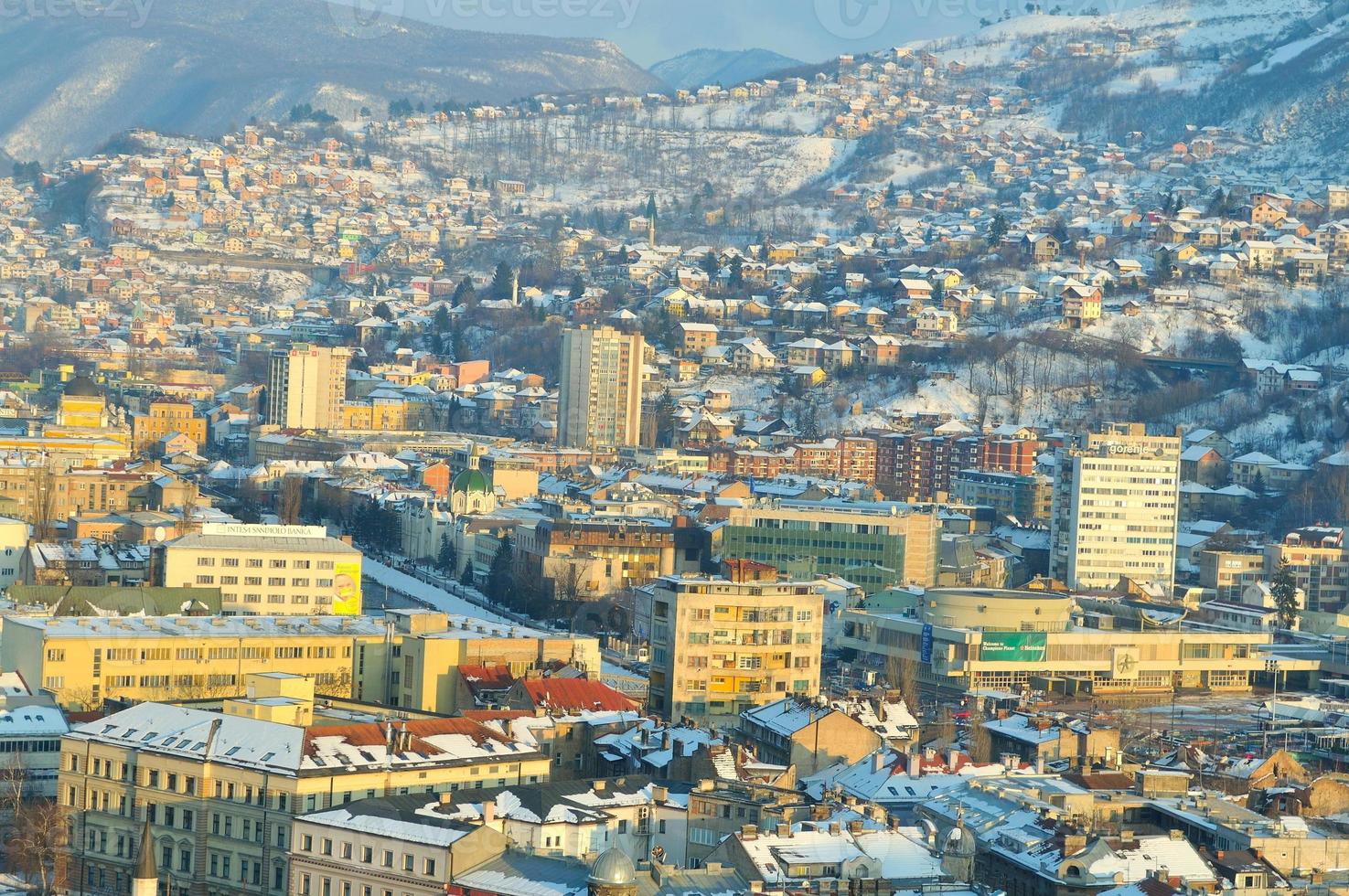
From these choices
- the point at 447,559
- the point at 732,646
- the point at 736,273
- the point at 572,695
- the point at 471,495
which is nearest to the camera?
the point at 572,695

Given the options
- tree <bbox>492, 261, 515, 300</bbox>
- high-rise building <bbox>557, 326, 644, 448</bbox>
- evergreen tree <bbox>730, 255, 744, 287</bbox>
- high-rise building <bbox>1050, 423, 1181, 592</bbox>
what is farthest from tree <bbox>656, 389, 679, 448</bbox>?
tree <bbox>492, 261, 515, 300</bbox>

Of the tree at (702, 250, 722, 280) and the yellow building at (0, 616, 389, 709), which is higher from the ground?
the tree at (702, 250, 722, 280)

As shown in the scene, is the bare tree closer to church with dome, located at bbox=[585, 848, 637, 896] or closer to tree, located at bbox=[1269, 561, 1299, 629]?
church with dome, located at bbox=[585, 848, 637, 896]

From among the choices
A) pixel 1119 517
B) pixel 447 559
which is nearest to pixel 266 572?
pixel 447 559

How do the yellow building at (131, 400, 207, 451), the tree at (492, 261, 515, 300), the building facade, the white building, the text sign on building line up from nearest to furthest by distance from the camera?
the text sign on building, the white building, the building facade, the yellow building at (131, 400, 207, 451), the tree at (492, 261, 515, 300)

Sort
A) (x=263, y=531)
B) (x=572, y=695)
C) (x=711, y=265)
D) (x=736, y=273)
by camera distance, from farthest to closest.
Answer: (x=711, y=265) → (x=736, y=273) → (x=263, y=531) → (x=572, y=695)

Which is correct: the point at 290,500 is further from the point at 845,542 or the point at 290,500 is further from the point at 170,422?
the point at 170,422

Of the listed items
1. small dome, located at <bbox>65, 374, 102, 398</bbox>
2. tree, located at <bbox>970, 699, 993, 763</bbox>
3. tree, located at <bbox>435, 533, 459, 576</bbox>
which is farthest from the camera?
small dome, located at <bbox>65, 374, 102, 398</bbox>
